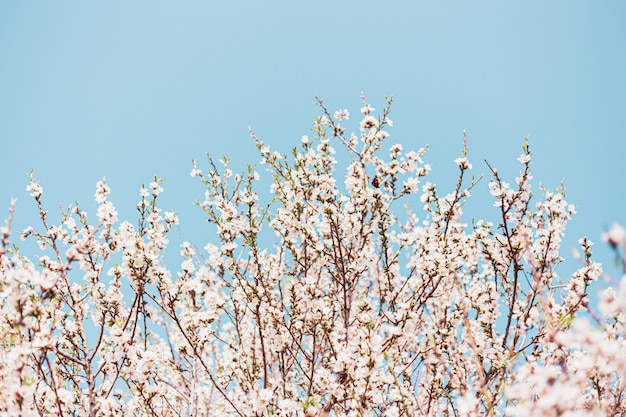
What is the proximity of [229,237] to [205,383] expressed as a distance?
2.68m

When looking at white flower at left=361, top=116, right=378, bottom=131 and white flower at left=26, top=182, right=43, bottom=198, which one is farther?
white flower at left=361, top=116, right=378, bottom=131

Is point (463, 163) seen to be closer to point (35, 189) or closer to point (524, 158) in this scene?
point (524, 158)

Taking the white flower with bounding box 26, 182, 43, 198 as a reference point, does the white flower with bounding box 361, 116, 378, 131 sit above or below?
above

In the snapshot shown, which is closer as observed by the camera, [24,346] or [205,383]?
[24,346]

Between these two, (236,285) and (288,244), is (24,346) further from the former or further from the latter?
(288,244)

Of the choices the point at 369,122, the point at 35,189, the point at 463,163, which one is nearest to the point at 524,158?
the point at 463,163

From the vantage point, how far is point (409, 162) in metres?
5.11

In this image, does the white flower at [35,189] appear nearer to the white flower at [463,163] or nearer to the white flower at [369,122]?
the white flower at [369,122]

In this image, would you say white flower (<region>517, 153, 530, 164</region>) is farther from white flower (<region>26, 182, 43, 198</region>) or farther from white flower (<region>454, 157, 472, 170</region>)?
white flower (<region>26, 182, 43, 198</region>)

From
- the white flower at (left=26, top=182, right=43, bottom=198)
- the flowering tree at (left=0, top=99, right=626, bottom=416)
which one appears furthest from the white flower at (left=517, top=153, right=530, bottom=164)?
the white flower at (left=26, top=182, right=43, bottom=198)

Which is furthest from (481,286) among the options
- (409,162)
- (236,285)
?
(236,285)

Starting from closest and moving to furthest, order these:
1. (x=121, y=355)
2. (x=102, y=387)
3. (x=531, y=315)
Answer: (x=121, y=355), (x=102, y=387), (x=531, y=315)

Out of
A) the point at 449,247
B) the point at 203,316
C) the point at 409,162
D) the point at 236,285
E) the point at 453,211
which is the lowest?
the point at 203,316

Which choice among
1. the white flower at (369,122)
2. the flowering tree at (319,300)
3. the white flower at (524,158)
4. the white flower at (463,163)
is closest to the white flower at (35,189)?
the flowering tree at (319,300)
